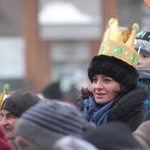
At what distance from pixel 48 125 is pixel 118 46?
6.69ft

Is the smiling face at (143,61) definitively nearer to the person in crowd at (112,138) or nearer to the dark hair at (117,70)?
the dark hair at (117,70)

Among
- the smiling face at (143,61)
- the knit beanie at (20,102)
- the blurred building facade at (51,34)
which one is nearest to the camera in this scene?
the knit beanie at (20,102)

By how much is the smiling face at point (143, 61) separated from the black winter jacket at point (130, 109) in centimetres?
66

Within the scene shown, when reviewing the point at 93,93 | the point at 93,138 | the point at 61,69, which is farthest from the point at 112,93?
the point at 61,69

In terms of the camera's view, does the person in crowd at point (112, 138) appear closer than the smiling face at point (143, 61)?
Yes

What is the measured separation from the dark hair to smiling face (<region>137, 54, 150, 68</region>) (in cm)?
55

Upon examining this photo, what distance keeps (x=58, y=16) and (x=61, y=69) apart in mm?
1565

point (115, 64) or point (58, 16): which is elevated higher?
point (115, 64)

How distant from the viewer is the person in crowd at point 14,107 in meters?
6.19

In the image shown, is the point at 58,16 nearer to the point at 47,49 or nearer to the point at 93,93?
the point at 47,49

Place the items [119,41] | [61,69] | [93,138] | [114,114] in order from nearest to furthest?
Answer: [93,138] < [114,114] < [119,41] < [61,69]

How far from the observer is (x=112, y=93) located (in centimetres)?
623

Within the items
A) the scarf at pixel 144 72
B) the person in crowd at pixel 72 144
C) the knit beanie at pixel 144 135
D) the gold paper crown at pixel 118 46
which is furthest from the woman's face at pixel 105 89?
the person in crowd at pixel 72 144

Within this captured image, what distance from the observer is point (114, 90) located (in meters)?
6.21
